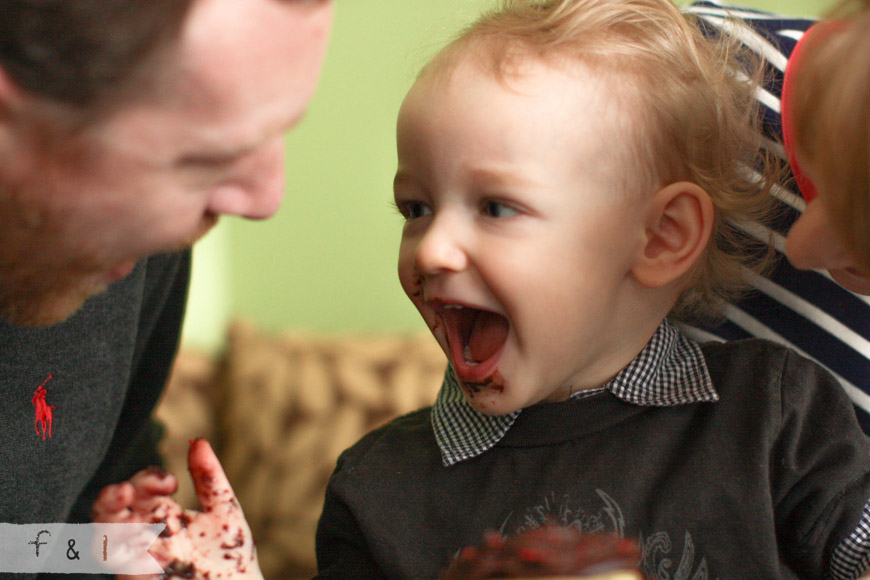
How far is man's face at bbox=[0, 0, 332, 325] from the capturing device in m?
0.59

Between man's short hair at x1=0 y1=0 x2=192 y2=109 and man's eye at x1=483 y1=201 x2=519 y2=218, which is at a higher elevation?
man's short hair at x1=0 y1=0 x2=192 y2=109

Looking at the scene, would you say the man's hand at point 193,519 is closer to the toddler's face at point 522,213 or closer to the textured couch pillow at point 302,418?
the toddler's face at point 522,213

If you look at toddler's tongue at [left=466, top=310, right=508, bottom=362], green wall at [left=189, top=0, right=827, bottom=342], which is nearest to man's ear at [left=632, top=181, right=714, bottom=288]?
toddler's tongue at [left=466, top=310, right=508, bottom=362]

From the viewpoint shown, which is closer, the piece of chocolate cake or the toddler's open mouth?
the piece of chocolate cake

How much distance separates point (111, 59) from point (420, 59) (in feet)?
1.55

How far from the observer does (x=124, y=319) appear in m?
0.98

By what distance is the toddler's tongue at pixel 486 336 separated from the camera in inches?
32.8

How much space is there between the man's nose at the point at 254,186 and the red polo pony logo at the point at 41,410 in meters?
0.37

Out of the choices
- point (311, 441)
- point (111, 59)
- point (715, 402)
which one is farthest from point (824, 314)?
point (311, 441)

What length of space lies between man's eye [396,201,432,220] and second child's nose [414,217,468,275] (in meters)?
0.05

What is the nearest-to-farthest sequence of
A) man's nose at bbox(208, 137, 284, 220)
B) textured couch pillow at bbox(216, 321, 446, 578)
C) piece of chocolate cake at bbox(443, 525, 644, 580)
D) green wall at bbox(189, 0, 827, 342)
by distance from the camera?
piece of chocolate cake at bbox(443, 525, 644, 580) → man's nose at bbox(208, 137, 284, 220) → textured couch pillow at bbox(216, 321, 446, 578) → green wall at bbox(189, 0, 827, 342)

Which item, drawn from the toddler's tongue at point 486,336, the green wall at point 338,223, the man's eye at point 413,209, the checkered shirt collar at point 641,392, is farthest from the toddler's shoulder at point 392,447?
the green wall at point 338,223

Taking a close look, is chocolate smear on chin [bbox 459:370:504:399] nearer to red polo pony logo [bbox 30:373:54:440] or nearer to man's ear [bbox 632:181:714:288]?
man's ear [bbox 632:181:714:288]

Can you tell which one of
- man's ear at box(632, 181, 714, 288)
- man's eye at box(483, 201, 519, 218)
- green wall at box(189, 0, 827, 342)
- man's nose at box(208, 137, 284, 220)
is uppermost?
man's nose at box(208, 137, 284, 220)
